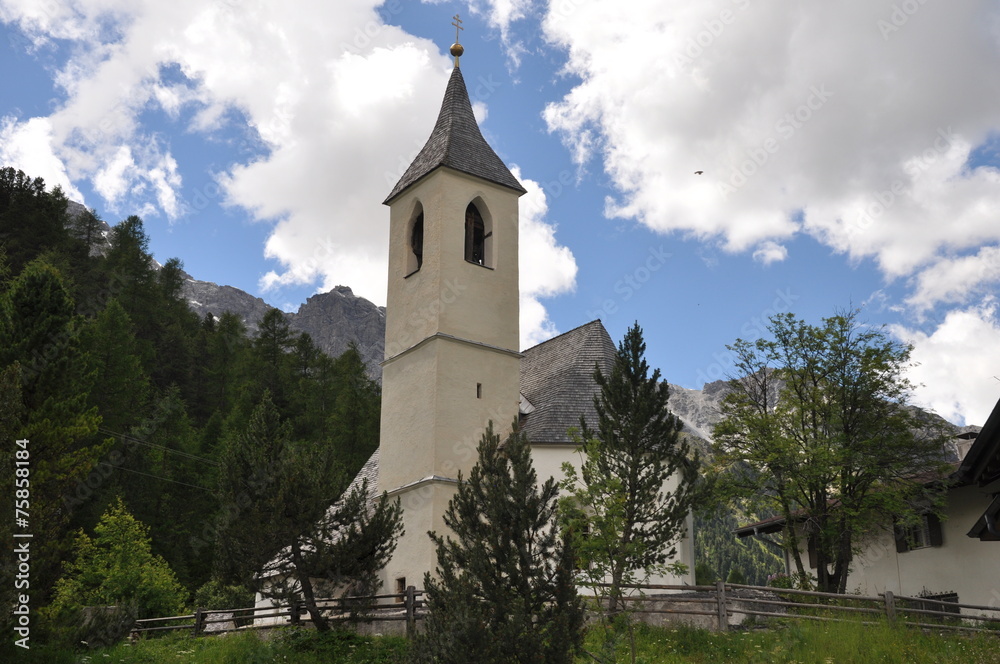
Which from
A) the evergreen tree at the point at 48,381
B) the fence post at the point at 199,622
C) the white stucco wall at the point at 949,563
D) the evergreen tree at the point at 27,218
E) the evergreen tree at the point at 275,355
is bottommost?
the fence post at the point at 199,622

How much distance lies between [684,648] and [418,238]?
A: 16.5m

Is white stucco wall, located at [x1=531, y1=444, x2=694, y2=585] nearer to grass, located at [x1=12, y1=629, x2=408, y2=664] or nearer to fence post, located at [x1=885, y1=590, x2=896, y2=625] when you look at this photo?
grass, located at [x1=12, y1=629, x2=408, y2=664]

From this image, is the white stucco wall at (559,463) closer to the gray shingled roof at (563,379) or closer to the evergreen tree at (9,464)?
the gray shingled roof at (563,379)

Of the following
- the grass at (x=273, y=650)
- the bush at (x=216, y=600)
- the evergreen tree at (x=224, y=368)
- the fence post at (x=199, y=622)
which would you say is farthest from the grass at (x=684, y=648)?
the evergreen tree at (x=224, y=368)

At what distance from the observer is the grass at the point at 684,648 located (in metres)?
14.6

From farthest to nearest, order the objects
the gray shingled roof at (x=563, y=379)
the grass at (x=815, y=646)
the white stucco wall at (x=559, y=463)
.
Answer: the gray shingled roof at (x=563, y=379) < the white stucco wall at (x=559, y=463) < the grass at (x=815, y=646)

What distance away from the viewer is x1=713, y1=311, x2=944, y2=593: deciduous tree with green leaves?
2109 centimetres

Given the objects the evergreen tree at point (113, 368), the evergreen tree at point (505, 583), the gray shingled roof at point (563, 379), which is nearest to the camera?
the evergreen tree at point (505, 583)

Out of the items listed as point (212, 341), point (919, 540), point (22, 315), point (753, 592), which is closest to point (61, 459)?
point (22, 315)

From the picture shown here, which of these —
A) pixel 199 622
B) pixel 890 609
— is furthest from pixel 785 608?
pixel 199 622

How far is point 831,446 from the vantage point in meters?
21.2

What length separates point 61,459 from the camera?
1772 centimetres

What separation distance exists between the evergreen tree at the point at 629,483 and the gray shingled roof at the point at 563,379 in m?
4.23

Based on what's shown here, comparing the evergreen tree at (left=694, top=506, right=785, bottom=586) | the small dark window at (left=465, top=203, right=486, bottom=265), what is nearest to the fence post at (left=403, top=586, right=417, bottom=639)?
the small dark window at (left=465, top=203, right=486, bottom=265)
